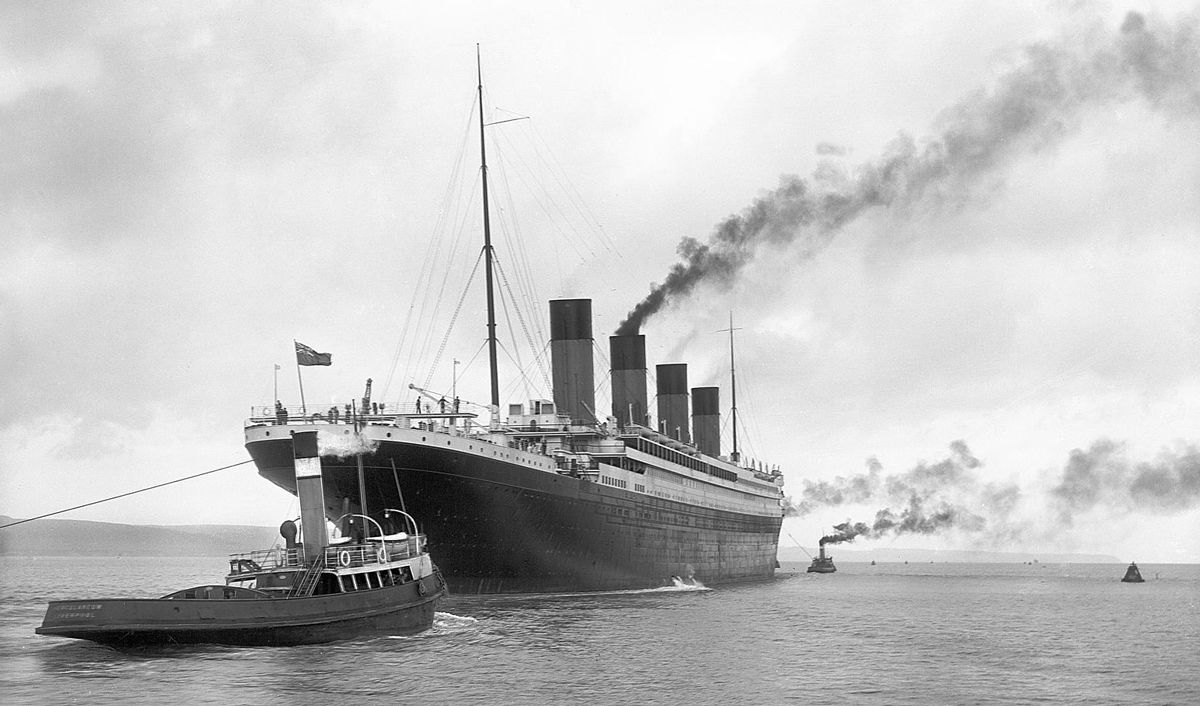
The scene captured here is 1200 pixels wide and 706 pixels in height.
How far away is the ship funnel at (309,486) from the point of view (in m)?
42.8

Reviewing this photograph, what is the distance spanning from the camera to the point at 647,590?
249 feet

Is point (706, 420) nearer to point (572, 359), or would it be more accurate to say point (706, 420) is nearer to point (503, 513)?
point (572, 359)

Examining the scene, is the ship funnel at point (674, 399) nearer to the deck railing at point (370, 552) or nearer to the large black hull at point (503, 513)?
the large black hull at point (503, 513)

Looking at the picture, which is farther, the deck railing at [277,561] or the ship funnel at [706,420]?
the ship funnel at [706,420]

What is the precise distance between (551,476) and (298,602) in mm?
24205

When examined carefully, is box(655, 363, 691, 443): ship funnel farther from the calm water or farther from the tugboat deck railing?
the tugboat deck railing

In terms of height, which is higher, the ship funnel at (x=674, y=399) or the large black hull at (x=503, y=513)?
the ship funnel at (x=674, y=399)

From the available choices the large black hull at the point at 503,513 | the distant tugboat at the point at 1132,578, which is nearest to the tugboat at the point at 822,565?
the distant tugboat at the point at 1132,578

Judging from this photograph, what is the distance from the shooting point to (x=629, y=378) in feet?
272

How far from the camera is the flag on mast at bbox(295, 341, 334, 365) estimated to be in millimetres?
47406

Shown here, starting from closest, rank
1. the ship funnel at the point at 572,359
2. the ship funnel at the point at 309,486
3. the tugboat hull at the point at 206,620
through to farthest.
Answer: the tugboat hull at the point at 206,620
the ship funnel at the point at 309,486
the ship funnel at the point at 572,359

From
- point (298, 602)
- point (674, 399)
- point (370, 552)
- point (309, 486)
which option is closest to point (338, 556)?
point (370, 552)

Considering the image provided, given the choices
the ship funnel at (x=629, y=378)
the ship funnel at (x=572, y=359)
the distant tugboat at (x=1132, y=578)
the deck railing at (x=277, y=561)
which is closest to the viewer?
the deck railing at (x=277, y=561)

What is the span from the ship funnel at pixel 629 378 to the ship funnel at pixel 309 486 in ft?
124
